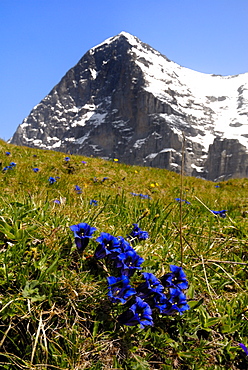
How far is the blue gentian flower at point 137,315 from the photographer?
1.93 meters

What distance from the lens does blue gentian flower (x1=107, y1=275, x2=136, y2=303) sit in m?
2.03

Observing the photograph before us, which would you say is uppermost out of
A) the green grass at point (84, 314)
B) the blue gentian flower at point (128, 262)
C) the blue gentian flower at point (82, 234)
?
the blue gentian flower at point (82, 234)

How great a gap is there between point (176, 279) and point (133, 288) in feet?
1.53

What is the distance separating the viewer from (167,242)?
3424mm

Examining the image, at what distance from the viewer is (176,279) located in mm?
2326

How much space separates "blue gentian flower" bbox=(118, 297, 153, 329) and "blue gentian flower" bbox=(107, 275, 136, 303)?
0.26 ft

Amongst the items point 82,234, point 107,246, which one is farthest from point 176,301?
point 82,234

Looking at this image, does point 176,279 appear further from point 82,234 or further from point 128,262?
point 82,234

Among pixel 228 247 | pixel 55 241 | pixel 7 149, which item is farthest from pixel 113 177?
pixel 55 241

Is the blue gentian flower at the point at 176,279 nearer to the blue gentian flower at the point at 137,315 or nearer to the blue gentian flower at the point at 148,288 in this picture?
the blue gentian flower at the point at 148,288

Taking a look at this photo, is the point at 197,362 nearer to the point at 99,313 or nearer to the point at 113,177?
the point at 99,313

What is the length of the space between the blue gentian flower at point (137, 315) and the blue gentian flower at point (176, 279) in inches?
13.2

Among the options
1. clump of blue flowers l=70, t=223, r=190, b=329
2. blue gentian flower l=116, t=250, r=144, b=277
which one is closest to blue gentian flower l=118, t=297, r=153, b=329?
clump of blue flowers l=70, t=223, r=190, b=329

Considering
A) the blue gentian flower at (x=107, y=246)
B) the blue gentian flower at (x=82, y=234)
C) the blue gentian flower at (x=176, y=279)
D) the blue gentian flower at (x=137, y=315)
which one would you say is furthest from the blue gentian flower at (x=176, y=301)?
the blue gentian flower at (x=82, y=234)
